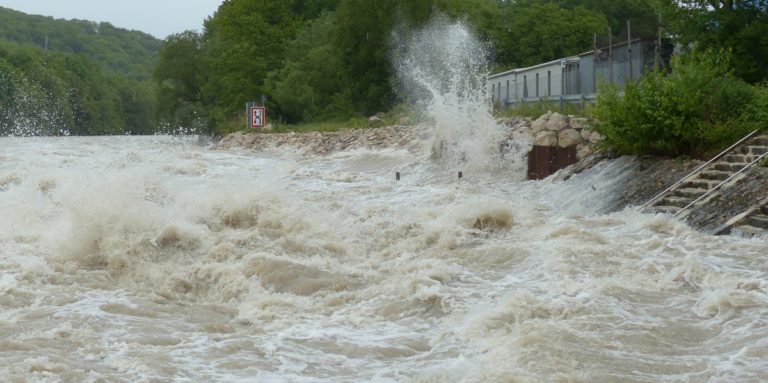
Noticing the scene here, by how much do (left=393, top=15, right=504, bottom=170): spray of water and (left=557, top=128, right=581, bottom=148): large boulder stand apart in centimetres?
253

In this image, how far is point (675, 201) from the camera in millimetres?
16344

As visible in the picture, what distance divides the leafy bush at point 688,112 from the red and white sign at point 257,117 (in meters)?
38.9

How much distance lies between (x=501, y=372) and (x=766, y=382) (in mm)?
2190

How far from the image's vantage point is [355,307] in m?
10.8

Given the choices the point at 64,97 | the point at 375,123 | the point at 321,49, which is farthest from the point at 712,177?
the point at 64,97

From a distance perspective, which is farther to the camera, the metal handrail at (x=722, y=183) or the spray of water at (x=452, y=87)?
the spray of water at (x=452, y=87)

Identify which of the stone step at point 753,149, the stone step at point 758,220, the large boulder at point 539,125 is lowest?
the stone step at point 758,220

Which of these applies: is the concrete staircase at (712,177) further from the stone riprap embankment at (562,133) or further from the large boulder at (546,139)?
the large boulder at (546,139)

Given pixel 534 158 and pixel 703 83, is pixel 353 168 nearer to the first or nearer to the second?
pixel 534 158

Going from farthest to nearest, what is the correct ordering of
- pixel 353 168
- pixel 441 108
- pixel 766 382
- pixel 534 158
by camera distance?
pixel 353 168 < pixel 441 108 < pixel 534 158 < pixel 766 382

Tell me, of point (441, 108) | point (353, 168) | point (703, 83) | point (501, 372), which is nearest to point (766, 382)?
point (501, 372)

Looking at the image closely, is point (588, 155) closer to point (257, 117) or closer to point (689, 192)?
point (689, 192)

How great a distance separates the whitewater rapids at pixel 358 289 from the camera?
839 centimetres

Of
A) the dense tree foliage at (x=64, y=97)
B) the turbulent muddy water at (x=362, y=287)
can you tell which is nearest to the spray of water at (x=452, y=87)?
the turbulent muddy water at (x=362, y=287)
